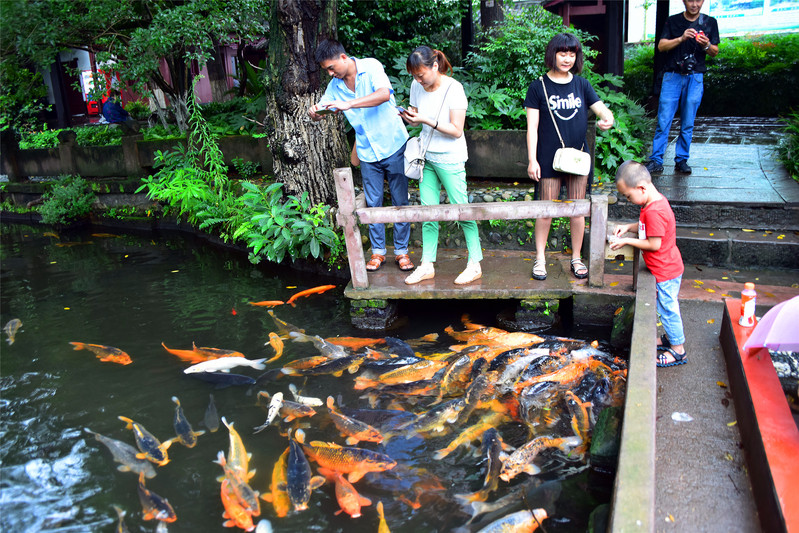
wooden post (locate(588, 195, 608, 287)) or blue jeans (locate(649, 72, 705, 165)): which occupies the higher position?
blue jeans (locate(649, 72, 705, 165))

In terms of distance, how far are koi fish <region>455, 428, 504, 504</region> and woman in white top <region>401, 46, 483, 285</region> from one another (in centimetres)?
200

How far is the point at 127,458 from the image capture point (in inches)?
174

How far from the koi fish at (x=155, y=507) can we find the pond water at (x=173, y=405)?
0.17ft

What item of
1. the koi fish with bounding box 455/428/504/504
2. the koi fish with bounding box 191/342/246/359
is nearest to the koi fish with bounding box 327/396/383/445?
the koi fish with bounding box 455/428/504/504

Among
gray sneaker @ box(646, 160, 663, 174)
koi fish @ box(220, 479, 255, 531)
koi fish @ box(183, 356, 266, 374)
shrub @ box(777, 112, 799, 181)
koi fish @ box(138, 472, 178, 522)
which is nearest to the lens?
koi fish @ box(220, 479, 255, 531)

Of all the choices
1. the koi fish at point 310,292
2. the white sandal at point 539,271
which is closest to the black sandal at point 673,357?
the white sandal at point 539,271

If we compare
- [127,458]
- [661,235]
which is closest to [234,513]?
[127,458]

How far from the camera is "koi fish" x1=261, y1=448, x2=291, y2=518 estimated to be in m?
3.86

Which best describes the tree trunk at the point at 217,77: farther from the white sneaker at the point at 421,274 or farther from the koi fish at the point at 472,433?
the koi fish at the point at 472,433

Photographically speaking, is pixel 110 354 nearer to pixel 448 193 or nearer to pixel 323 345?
pixel 323 345

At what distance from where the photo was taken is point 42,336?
6.68 metres

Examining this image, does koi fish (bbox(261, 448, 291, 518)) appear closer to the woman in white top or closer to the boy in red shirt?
the woman in white top

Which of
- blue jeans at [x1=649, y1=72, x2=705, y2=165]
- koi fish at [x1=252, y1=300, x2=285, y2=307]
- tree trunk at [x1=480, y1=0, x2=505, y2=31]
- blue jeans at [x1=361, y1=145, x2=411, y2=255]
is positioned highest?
tree trunk at [x1=480, y1=0, x2=505, y2=31]

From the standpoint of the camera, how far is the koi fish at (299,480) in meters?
3.88
